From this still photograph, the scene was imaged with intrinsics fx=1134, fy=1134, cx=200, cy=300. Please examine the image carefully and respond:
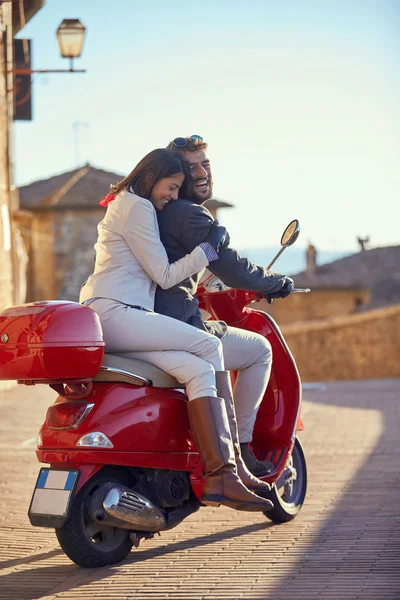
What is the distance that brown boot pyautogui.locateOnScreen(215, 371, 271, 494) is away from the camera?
191 inches

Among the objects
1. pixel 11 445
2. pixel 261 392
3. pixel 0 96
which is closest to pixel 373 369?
pixel 0 96

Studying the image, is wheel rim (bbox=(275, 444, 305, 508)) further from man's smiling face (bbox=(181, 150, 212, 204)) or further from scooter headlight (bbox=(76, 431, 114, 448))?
man's smiling face (bbox=(181, 150, 212, 204))

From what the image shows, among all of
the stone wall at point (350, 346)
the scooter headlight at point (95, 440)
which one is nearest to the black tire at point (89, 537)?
the scooter headlight at point (95, 440)

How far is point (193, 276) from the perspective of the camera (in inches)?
199

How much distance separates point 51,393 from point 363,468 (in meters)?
6.29

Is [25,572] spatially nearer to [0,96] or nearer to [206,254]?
[206,254]

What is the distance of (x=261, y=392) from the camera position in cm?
531

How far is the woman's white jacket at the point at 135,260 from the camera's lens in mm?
4762

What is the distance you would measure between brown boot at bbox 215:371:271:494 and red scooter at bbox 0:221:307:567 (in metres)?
0.18

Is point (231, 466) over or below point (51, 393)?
over

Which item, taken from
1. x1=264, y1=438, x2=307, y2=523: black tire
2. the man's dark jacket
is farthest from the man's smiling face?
x1=264, y1=438, x2=307, y2=523: black tire

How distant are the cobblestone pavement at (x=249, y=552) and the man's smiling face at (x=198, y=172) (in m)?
1.58

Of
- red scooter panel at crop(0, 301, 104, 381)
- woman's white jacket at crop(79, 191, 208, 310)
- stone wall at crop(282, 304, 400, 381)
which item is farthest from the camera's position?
stone wall at crop(282, 304, 400, 381)

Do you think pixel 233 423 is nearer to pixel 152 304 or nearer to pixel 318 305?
pixel 152 304
